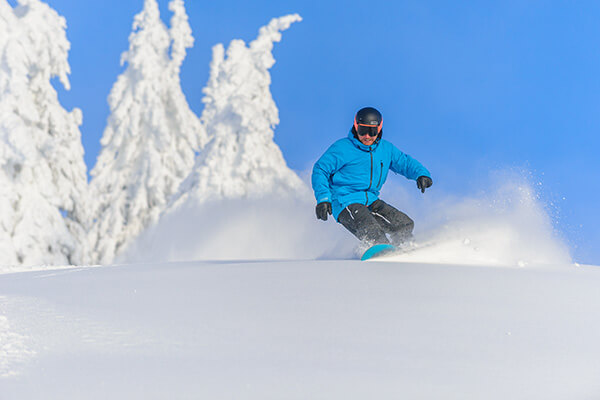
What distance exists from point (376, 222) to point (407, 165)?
1179 mm

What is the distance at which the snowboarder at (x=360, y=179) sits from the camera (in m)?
6.09

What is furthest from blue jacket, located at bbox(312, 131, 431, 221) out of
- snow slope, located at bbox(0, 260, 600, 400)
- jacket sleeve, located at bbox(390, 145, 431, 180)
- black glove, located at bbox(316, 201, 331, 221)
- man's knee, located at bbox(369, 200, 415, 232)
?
snow slope, located at bbox(0, 260, 600, 400)

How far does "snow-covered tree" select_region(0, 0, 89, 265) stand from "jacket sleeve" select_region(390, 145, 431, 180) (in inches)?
415

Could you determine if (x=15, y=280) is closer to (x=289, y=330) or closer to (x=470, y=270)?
(x=289, y=330)

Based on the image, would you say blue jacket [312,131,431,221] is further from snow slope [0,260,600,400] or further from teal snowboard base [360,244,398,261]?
snow slope [0,260,600,400]

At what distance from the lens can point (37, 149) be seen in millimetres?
14758

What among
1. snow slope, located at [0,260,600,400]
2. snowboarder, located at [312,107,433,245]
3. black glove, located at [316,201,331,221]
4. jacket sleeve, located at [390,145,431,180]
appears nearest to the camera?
snow slope, located at [0,260,600,400]

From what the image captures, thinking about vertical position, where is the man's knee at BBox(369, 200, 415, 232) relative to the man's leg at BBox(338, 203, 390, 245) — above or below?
above

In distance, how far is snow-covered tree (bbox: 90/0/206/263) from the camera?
69.5 feet

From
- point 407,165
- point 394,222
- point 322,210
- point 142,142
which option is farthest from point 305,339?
point 142,142

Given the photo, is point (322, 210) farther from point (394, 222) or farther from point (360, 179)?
point (394, 222)

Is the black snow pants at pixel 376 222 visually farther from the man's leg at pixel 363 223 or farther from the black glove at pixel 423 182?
the black glove at pixel 423 182

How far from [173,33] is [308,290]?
2201 centimetres

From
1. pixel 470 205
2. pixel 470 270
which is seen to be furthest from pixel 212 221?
pixel 470 270
